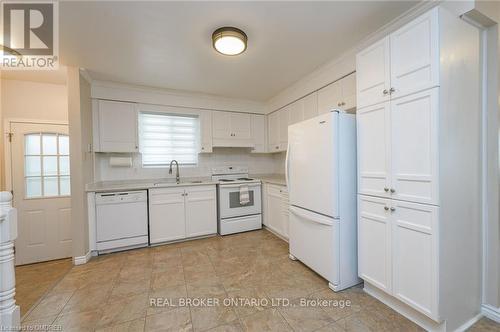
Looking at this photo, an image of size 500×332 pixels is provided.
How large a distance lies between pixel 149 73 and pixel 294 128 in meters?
2.09

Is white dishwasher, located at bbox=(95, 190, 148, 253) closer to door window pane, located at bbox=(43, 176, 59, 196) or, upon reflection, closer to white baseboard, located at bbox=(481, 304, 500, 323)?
door window pane, located at bbox=(43, 176, 59, 196)

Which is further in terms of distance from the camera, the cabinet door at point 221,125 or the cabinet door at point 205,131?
the cabinet door at point 221,125

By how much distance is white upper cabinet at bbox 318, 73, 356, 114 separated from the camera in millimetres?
2338

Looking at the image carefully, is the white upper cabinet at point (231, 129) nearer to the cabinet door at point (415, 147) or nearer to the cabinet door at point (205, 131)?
the cabinet door at point (205, 131)

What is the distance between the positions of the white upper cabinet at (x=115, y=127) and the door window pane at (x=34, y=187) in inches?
40.2

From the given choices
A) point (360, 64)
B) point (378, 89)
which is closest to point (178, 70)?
point (360, 64)

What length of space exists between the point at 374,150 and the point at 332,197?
21.0 inches

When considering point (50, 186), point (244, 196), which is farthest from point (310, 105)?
point (50, 186)

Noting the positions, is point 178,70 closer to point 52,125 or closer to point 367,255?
point 52,125

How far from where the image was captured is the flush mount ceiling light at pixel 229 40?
1893mm

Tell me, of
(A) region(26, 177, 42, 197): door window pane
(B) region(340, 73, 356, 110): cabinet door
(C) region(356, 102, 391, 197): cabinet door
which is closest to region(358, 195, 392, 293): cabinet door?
(C) region(356, 102, 391, 197): cabinet door

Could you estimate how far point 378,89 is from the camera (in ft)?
5.57

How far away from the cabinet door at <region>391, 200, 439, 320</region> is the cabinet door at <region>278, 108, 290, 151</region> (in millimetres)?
2249

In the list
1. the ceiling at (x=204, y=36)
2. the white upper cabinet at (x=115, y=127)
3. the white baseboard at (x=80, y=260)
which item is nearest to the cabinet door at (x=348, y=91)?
the ceiling at (x=204, y=36)
